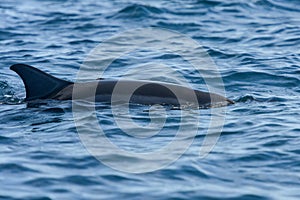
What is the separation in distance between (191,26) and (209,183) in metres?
10.8

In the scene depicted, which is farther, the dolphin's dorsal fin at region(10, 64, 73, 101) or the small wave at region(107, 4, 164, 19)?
the small wave at region(107, 4, 164, 19)

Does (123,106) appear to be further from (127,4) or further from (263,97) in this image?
(127,4)

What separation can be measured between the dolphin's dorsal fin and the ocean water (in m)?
0.26

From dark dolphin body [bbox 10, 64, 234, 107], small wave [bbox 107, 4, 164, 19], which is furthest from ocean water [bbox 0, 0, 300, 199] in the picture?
dark dolphin body [bbox 10, 64, 234, 107]

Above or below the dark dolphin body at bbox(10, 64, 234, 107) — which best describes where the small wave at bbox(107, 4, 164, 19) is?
below

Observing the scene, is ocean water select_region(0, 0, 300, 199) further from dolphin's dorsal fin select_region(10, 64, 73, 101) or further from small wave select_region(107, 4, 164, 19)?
dolphin's dorsal fin select_region(10, 64, 73, 101)

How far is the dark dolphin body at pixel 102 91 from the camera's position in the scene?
10.8 metres

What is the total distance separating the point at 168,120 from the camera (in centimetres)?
1029

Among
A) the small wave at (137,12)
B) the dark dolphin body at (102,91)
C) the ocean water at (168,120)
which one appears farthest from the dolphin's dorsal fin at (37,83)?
the small wave at (137,12)

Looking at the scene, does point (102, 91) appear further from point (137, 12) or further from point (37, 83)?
point (137, 12)

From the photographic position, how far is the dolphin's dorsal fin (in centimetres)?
1072

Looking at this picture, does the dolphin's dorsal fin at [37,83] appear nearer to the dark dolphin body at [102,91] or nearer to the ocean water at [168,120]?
the dark dolphin body at [102,91]

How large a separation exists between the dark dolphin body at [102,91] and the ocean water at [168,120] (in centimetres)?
20

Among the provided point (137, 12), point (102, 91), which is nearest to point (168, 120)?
point (102, 91)
